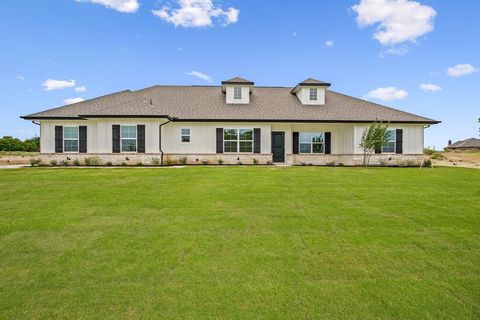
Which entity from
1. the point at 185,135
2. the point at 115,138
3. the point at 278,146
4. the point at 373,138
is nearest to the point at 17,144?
the point at 115,138

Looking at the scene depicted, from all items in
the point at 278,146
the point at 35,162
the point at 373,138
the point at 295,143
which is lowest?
the point at 35,162

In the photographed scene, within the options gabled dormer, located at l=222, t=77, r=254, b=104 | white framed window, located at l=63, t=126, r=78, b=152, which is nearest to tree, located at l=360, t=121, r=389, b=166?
gabled dormer, located at l=222, t=77, r=254, b=104

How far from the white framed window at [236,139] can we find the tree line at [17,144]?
39565 mm

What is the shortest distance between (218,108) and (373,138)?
448 inches

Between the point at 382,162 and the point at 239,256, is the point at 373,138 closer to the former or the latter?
the point at 382,162

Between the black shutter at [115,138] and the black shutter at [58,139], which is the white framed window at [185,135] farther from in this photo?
the black shutter at [58,139]

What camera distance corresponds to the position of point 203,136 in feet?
68.0

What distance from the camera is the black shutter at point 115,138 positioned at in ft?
62.6

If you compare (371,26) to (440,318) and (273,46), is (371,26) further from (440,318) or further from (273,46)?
(440,318)

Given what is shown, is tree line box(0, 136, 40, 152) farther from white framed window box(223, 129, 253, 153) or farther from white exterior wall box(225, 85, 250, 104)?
white framed window box(223, 129, 253, 153)

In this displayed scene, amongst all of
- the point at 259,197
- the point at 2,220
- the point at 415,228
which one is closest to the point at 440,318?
the point at 415,228

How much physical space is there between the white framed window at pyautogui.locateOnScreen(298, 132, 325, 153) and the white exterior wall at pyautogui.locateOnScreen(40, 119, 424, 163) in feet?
1.27

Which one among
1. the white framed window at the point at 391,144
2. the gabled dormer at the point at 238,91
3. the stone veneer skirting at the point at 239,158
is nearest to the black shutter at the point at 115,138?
the stone veneer skirting at the point at 239,158

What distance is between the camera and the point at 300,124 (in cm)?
2169
